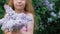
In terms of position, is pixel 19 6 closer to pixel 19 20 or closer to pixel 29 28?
pixel 29 28

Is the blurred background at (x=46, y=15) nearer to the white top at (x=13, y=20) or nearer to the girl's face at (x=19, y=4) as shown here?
the girl's face at (x=19, y=4)

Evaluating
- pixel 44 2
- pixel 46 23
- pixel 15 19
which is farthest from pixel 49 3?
pixel 15 19

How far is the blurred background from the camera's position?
16.8ft

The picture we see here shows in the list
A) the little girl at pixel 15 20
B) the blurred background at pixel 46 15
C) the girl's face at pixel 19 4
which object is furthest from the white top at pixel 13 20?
the blurred background at pixel 46 15

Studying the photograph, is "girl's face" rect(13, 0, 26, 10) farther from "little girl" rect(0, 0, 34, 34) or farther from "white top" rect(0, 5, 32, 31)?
"white top" rect(0, 5, 32, 31)

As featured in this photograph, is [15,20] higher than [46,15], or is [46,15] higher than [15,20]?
[15,20]

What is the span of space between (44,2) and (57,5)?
97 cm

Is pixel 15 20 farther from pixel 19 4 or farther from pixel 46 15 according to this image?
pixel 46 15

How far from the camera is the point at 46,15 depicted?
563 cm

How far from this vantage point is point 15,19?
2.66 m

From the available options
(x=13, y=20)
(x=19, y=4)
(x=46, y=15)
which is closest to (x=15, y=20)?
(x=13, y=20)

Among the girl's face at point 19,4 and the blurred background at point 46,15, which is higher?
the girl's face at point 19,4

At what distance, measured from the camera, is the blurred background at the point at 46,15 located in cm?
512

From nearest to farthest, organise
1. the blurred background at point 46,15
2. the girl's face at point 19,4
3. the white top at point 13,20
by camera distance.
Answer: the white top at point 13,20, the girl's face at point 19,4, the blurred background at point 46,15
